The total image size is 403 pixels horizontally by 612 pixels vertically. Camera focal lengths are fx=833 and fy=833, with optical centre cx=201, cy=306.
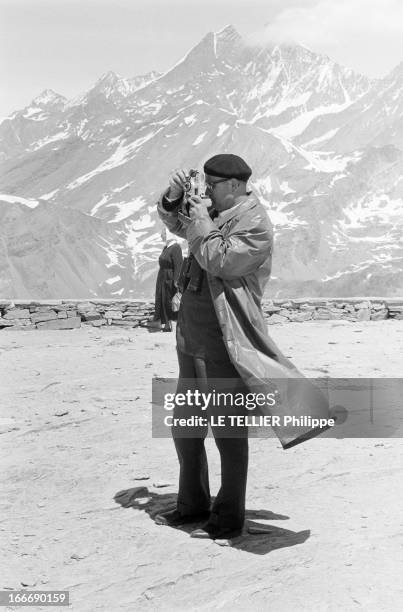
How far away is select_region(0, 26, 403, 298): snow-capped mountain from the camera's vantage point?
79.6 metres

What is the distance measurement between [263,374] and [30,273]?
74.8 m

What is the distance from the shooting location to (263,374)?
347 centimetres

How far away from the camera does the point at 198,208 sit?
3.62 meters

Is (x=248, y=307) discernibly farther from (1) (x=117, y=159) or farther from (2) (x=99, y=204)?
(1) (x=117, y=159)

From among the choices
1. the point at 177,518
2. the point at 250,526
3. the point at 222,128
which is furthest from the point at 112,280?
the point at 250,526

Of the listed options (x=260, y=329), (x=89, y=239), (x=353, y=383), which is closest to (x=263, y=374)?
(x=260, y=329)

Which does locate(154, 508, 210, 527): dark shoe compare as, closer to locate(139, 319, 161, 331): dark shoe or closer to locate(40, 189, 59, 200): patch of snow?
locate(139, 319, 161, 331): dark shoe

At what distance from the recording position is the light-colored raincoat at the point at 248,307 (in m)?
3.47

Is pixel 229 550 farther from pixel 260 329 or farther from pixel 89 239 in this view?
pixel 89 239

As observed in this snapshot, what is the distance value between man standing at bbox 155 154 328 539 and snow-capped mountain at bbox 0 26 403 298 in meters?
68.6

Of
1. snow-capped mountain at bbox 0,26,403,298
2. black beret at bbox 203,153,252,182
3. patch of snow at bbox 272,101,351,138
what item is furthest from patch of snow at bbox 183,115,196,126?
black beret at bbox 203,153,252,182

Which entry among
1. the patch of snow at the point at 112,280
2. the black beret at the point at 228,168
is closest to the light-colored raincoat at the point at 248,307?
the black beret at the point at 228,168

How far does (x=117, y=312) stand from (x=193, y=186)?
10791 millimetres

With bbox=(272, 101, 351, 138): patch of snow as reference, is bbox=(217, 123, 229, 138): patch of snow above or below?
below
